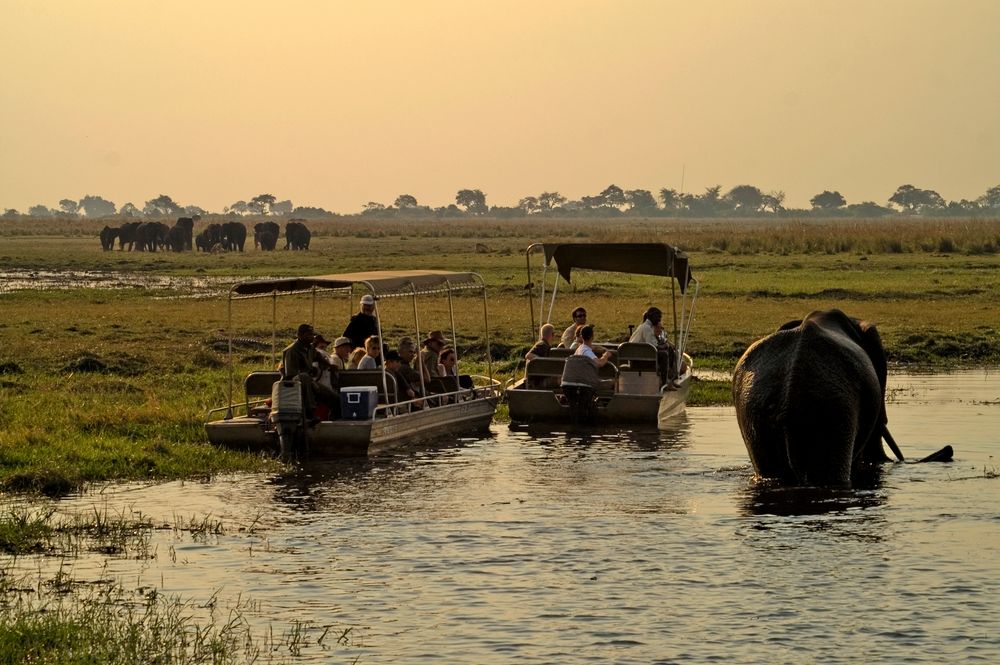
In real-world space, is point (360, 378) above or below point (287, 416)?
above

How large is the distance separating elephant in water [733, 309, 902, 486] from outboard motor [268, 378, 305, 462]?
4.69 metres

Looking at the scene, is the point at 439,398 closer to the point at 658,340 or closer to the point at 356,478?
the point at 658,340

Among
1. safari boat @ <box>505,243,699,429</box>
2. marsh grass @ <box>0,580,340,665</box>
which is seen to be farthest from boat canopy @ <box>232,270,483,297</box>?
marsh grass @ <box>0,580,340,665</box>

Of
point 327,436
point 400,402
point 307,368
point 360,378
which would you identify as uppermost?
point 307,368

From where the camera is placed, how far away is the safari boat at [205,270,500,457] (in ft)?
54.5

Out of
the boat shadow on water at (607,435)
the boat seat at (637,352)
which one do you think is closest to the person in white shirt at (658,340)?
the boat seat at (637,352)

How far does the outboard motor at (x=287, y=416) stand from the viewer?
16312 millimetres

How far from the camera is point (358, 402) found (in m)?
17.0

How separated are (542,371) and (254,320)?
1459 centimetres

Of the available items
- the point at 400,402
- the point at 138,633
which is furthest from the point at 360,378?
the point at 138,633

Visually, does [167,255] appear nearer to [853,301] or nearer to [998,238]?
[998,238]

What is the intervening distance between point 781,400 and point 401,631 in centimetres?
496

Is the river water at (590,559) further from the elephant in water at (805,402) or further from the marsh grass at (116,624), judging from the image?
the elephant in water at (805,402)

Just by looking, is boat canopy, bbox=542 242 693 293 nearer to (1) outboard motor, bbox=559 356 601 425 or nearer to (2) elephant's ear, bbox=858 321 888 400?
(1) outboard motor, bbox=559 356 601 425
